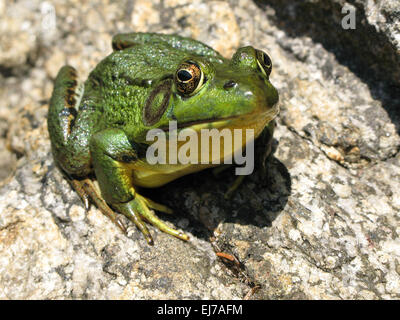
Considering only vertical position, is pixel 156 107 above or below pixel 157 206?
above

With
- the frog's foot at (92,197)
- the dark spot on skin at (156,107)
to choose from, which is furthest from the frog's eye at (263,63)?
the frog's foot at (92,197)

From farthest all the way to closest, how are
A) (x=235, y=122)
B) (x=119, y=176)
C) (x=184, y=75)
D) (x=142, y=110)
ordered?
Answer: 1. (x=119, y=176)
2. (x=142, y=110)
3. (x=184, y=75)
4. (x=235, y=122)

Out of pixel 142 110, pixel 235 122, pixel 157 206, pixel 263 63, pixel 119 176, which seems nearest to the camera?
pixel 235 122

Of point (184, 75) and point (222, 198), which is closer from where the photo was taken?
point (184, 75)

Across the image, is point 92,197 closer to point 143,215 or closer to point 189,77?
point 143,215

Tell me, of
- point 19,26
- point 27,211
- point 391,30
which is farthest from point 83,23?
point 391,30

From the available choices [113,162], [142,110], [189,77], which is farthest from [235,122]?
[113,162]

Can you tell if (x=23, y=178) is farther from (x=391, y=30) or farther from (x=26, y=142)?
(x=391, y=30)
